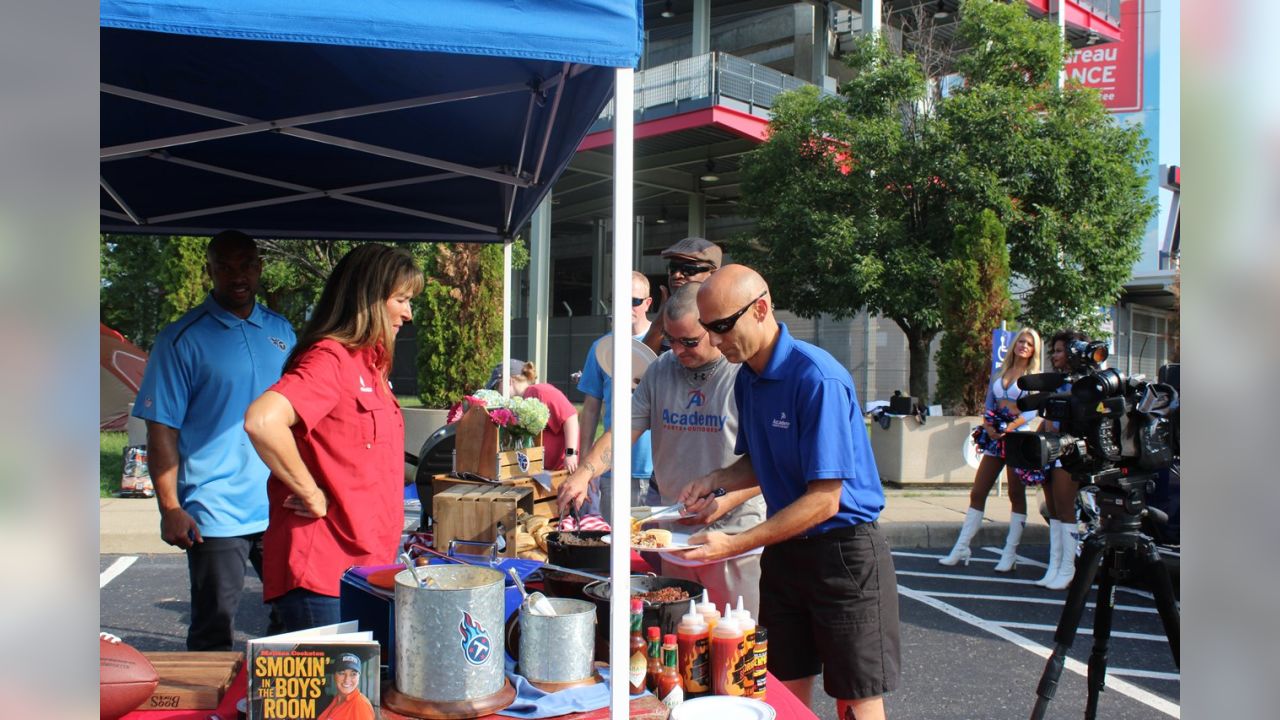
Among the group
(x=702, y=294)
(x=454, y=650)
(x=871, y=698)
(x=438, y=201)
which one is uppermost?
(x=438, y=201)

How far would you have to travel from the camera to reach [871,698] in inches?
105

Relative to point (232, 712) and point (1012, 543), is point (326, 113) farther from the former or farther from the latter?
point (1012, 543)

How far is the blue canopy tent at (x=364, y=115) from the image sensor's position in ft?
5.81

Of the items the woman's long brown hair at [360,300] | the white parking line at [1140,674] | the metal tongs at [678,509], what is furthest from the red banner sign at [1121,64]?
the woman's long brown hair at [360,300]

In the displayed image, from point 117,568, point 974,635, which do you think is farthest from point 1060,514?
point 117,568

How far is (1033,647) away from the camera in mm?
5359

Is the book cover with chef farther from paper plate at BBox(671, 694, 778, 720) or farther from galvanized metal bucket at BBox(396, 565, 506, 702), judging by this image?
paper plate at BBox(671, 694, 778, 720)

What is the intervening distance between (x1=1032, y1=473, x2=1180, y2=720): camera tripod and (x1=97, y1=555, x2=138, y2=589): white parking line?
6.30 metres

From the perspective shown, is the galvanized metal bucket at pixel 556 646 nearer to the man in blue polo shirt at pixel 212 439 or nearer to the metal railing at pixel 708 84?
the man in blue polo shirt at pixel 212 439

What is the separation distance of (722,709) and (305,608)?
1292 mm

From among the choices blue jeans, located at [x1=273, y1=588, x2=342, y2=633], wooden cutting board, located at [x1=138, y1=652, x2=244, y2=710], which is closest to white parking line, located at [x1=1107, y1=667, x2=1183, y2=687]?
blue jeans, located at [x1=273, y1=588, x2=342, y2=633]
